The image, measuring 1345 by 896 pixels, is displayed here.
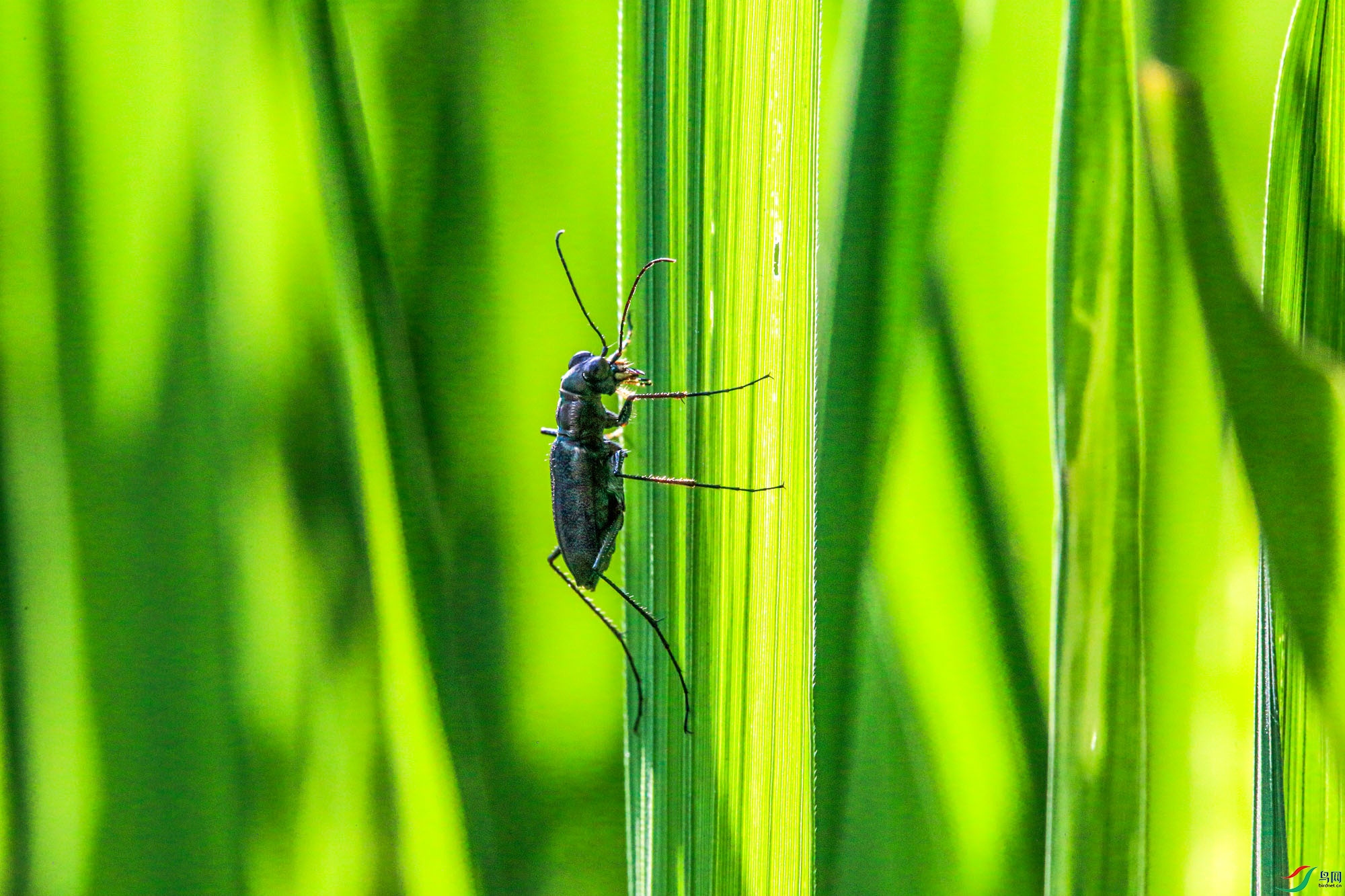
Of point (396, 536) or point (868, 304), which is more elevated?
point (868, 304)

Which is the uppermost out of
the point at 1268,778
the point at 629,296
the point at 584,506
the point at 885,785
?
the point at 629,296

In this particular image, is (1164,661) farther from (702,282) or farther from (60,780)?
(60,780)

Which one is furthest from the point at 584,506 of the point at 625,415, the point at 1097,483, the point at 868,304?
the point at 1097,483

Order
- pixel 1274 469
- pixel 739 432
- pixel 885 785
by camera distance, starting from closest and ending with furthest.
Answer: pixel 739 432 → pixel 1274 469 → pixel 885 785

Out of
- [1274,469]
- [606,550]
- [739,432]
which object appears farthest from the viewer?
[606,550]

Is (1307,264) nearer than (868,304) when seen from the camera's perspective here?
Yes

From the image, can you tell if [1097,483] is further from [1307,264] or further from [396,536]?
[396,536]

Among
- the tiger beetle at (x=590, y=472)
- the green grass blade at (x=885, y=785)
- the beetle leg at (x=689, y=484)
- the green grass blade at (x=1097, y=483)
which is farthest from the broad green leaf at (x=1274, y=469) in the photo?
the tiger beetle at (x=590, y=472)
